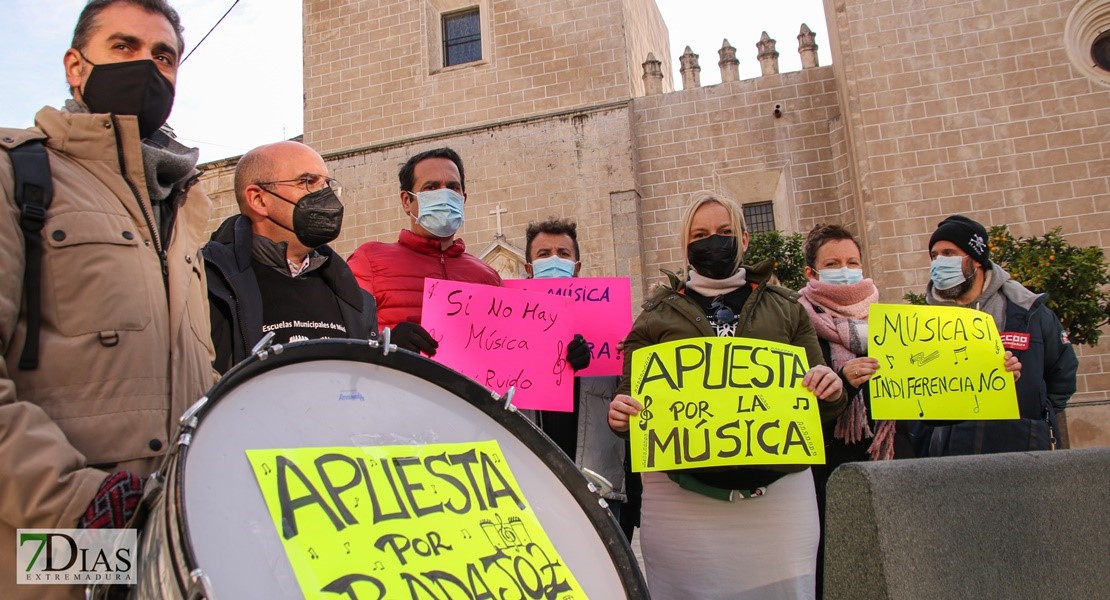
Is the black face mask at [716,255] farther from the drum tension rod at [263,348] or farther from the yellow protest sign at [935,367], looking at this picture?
the drum tension rod at [263,348]

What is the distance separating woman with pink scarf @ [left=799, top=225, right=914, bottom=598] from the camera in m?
3.38

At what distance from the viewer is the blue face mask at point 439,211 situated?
10.6 ft

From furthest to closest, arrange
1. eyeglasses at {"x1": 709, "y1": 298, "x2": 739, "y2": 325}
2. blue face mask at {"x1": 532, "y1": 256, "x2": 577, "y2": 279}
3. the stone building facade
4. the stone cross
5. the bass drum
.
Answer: the stone cross → the stone building facade → blue face mask at {"x1": 532, "y1": 256, "x2": 577, "y2": 279} → eyeglasses at {"x1": 709, "y1": 298, "x2": 739, "y2": 325} → the bass drum

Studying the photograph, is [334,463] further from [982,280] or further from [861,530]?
[982,280]

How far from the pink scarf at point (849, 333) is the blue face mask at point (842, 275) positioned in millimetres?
58

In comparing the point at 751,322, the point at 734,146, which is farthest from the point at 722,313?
the point at 734,146

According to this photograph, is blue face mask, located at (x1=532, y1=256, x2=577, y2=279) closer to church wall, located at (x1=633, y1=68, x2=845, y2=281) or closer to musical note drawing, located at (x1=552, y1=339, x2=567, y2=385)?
musical note drawing, located at (x1=552, y1=339, x2=567, y2=385)

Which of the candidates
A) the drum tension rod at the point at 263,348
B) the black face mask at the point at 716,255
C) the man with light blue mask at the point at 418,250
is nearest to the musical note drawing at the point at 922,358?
the black face mask at the point at 716,255

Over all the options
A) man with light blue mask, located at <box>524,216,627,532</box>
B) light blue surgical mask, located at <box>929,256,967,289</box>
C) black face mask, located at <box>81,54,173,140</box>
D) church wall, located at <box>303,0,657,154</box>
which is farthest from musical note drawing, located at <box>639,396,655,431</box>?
church wall, located at <box>303,0,657,154</box>

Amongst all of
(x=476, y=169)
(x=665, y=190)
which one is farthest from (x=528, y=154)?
(x=665, y=190)

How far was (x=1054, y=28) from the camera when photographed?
11.4 m

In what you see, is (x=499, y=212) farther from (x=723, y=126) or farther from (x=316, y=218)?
(x=316, y=218)

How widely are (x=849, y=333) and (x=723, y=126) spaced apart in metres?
10.8

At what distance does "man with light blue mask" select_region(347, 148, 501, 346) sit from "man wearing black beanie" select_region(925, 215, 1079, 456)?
231 centimetres
